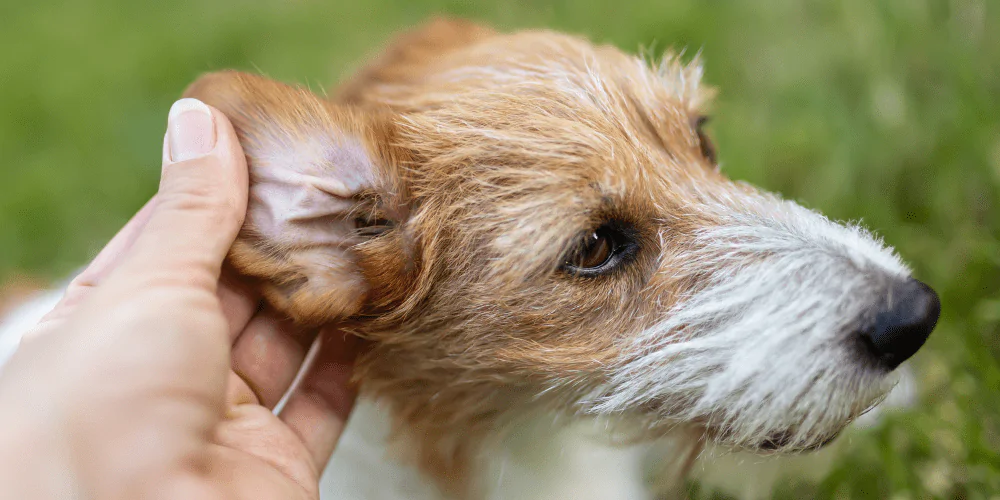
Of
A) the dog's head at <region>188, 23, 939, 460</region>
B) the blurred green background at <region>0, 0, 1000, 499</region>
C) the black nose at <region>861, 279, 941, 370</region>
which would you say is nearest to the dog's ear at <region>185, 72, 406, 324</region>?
the dog's head at <region>188, 23, 939, 460</region>

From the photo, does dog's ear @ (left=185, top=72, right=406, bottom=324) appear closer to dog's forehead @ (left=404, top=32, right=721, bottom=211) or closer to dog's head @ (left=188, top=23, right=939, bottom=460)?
dog's head @ (left=188, top=23, right=939, bottom=460)

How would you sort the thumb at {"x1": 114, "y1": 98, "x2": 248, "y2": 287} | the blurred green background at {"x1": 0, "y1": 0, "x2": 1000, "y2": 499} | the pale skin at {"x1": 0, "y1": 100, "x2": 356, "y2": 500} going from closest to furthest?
the pale skin at {"x1": 0, "y1": 100, "x2": 356, "y2": 500} < the thumb at {"x1": 114, "y1": 98, "x2": 248, "y2": 287} < the blurred green background at {"x1": 0, "y1": 0, "x2": 1000, "y2": 499}

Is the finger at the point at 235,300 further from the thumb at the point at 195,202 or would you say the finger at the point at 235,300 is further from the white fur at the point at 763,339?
the white fur at the point at 763,339

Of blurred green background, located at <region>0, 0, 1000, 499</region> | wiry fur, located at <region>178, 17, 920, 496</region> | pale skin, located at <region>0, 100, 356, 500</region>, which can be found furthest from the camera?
blurred green background, located at <region>0, 0, 1000, 499</region>

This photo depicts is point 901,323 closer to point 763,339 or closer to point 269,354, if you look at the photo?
point 763,339

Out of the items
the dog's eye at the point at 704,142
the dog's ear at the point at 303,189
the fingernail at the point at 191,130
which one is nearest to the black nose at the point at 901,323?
the dog's eye at the point at 704,142

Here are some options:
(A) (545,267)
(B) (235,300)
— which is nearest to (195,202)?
(B) (235,300)
